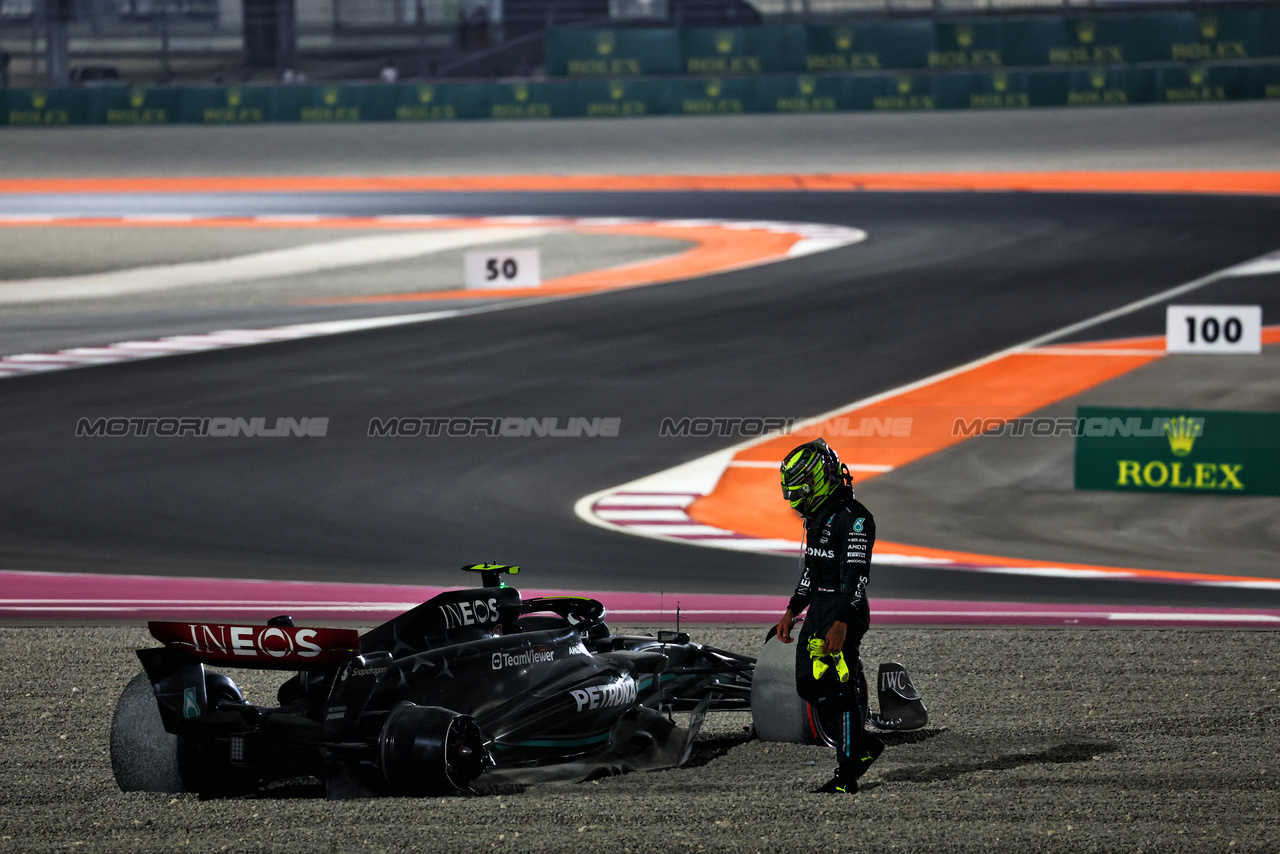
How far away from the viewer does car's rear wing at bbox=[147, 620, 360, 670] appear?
5.81m

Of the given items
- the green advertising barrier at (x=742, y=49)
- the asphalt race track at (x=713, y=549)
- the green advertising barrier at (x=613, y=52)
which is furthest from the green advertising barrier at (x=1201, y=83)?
the green advertising barrier at (x=613, y=52)

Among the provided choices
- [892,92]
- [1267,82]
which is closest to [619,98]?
[892,92]

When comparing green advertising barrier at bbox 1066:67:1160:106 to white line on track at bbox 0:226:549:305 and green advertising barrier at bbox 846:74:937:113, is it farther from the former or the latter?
white line on track at bbox 0:226:549:305

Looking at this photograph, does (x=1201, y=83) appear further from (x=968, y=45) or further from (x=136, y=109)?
(x=136, y=109)

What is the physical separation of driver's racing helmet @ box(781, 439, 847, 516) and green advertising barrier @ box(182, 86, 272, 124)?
33.9 meters

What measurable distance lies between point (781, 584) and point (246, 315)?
12.1 meters

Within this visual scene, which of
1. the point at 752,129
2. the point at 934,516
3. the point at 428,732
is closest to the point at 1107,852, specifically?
the point at 428,732

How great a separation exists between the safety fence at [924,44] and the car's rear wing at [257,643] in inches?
1238

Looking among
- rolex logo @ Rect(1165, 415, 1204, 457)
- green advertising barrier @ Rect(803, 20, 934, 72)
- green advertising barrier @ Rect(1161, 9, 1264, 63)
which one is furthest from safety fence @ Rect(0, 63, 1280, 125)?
rolex logo @ Rect(1165, 415, 1204, 457)

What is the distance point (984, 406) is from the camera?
1490 centimetres

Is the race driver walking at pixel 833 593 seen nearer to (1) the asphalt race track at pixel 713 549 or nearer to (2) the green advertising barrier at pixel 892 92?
(1) the asphalt race track at pixel 713 549

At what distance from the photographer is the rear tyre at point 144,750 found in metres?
5.96

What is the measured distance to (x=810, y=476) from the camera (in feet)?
19.4

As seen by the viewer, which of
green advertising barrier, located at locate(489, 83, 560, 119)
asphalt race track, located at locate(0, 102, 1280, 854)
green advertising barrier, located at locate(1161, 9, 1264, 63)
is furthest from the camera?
green advertising barrier, located at locate(489, 83, 560, 119)
